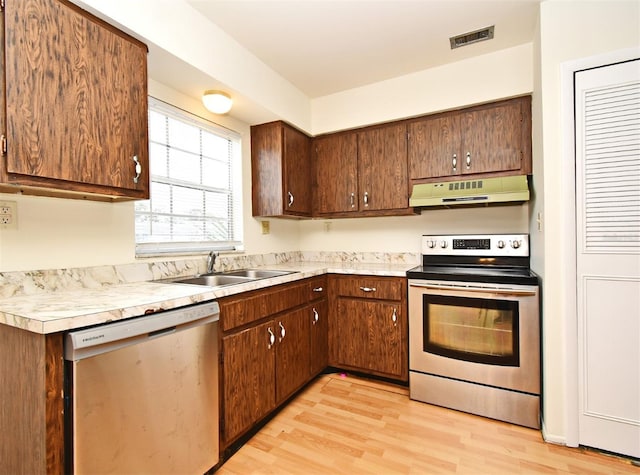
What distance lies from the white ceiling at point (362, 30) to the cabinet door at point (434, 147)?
469mm

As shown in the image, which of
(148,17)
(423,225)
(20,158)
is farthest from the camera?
(423,225)

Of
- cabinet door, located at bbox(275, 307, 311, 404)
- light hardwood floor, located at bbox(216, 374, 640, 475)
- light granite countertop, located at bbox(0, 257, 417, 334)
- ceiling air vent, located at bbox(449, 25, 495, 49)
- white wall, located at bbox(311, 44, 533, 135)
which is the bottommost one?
light hardwood floor, located at bbox(216, 374, 640, 475)

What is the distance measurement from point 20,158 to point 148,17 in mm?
965

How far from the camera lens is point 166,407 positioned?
4.56ft

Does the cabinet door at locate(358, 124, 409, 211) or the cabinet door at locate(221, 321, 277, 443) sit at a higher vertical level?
the cabinet door at locate(358, 124, 409, 211)

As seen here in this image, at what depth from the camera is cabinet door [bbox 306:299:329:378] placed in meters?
2.54

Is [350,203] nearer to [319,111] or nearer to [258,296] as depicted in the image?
[319,111]


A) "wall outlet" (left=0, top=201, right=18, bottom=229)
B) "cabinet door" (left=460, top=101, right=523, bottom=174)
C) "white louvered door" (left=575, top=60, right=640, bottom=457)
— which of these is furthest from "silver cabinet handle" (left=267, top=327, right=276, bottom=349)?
"cabinet door" (left=460, top=101, right=523, bottom=174)

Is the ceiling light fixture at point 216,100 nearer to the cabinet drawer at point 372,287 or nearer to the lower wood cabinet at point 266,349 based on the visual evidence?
the lower wood cabinet at point 266,349

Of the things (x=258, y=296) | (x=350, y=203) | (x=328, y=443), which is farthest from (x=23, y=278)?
(x=350, y=203)

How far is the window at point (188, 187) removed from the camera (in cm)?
217

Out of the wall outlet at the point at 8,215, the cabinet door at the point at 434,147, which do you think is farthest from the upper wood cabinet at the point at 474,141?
the wall outlet at the point at 8,215

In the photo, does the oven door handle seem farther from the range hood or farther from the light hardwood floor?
the light hardwood floor

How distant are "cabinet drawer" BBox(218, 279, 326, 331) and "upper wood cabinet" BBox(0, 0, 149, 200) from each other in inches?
29.2
